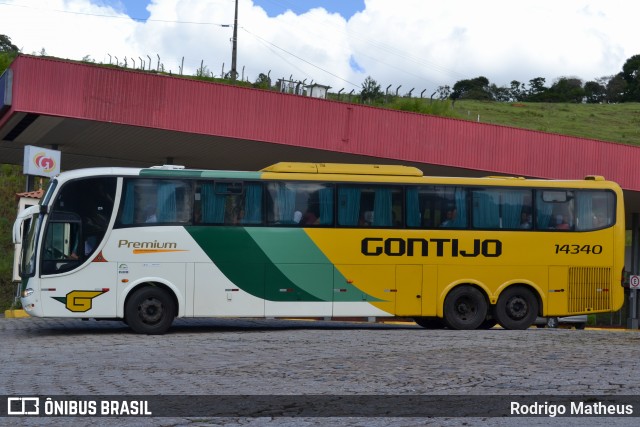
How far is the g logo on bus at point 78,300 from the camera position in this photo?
1808cm

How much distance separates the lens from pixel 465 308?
20109 millimetres

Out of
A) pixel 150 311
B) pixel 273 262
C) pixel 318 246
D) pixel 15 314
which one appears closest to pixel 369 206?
pixel 318 246

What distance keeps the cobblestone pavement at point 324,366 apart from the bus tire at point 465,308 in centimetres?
116

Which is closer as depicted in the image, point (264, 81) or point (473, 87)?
point (264, 81)

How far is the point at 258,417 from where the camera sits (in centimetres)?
866

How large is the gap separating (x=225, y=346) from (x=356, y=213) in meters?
4.96

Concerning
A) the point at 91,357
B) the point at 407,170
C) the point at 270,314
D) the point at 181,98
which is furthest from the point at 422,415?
the point at 181,98

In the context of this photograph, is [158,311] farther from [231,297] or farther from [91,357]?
[91,357]

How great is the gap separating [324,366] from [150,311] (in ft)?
23.0

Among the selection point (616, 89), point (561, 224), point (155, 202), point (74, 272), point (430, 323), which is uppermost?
point (616, 89)

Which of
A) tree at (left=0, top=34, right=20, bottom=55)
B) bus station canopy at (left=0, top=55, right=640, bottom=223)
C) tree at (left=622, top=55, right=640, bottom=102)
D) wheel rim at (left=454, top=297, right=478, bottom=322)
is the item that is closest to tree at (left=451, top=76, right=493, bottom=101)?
tree at (left=622, top=55, right=640, bottom=102)

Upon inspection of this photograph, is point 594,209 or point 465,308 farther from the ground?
point 594,209

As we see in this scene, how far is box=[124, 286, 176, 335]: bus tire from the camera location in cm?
1845

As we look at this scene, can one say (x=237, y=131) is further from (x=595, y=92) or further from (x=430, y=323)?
(x=595, y=92)
